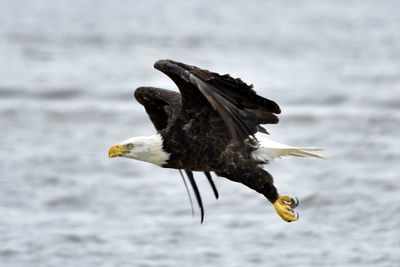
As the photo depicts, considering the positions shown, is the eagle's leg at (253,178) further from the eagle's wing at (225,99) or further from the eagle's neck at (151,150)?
the eagle's neck at (151,150)

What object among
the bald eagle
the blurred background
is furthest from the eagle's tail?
the blurred background

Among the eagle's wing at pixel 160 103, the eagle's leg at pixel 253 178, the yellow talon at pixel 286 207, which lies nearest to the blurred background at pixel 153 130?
the eagle's wing at pixel 160 103

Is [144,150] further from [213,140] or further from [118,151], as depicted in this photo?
[213,140]

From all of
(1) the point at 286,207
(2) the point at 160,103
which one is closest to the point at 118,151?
(2) the point at 160,103

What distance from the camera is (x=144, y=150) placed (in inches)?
259

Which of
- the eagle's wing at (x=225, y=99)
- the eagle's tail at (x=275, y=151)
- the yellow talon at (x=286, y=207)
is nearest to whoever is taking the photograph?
the eagle's wing at (x=225, y=99)

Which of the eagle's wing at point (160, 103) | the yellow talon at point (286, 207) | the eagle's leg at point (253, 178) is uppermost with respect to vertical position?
the eagle's wing at point (160, 103)

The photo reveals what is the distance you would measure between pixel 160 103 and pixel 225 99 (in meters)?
1.19

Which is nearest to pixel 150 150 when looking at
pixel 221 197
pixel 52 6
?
pixel 221 197

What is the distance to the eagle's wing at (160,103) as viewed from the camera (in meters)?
6.96

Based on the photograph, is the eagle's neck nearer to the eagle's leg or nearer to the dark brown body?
the dark brown body

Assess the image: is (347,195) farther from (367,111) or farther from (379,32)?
(379,32)

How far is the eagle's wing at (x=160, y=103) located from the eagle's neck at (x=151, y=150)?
1.08 ft

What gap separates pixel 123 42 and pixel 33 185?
6.26 m
